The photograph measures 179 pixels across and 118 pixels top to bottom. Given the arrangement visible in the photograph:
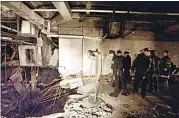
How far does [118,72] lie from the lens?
351 centimetres

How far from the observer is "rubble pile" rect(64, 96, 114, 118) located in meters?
3.22

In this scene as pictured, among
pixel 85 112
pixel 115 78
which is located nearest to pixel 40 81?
Answer: pixel 85 112

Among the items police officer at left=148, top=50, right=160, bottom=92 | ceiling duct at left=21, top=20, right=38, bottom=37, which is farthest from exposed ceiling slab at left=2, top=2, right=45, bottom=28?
police officer at left=148, top=50, right=160, bottom=92

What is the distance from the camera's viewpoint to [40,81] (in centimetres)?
387

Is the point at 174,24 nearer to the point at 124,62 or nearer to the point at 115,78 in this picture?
the point at 124,62

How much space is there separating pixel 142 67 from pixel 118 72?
471 millimetres

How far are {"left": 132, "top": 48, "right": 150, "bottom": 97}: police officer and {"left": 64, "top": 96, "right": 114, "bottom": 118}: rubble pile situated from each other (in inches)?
29.8

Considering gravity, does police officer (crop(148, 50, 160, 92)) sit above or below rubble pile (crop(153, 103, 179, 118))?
above

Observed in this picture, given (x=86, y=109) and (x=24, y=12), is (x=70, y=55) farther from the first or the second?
(x=24, y=12)

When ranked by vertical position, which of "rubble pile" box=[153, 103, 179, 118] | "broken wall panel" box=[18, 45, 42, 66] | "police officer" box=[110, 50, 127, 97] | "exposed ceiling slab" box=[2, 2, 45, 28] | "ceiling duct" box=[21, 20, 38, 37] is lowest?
"rubble pile" box=[153, 103, 179, 118]

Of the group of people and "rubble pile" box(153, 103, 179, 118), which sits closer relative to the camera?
"rubble pile" box(153, 103, 179, 118)

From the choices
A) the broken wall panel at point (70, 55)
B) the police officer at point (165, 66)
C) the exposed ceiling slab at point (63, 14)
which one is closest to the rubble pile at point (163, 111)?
the police officer at point (165, 66)

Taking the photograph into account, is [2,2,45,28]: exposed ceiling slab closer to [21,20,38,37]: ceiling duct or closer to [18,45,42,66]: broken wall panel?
[21,20,38,37]: ceiling duct

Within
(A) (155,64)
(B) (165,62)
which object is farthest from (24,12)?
(B) (165,62)
